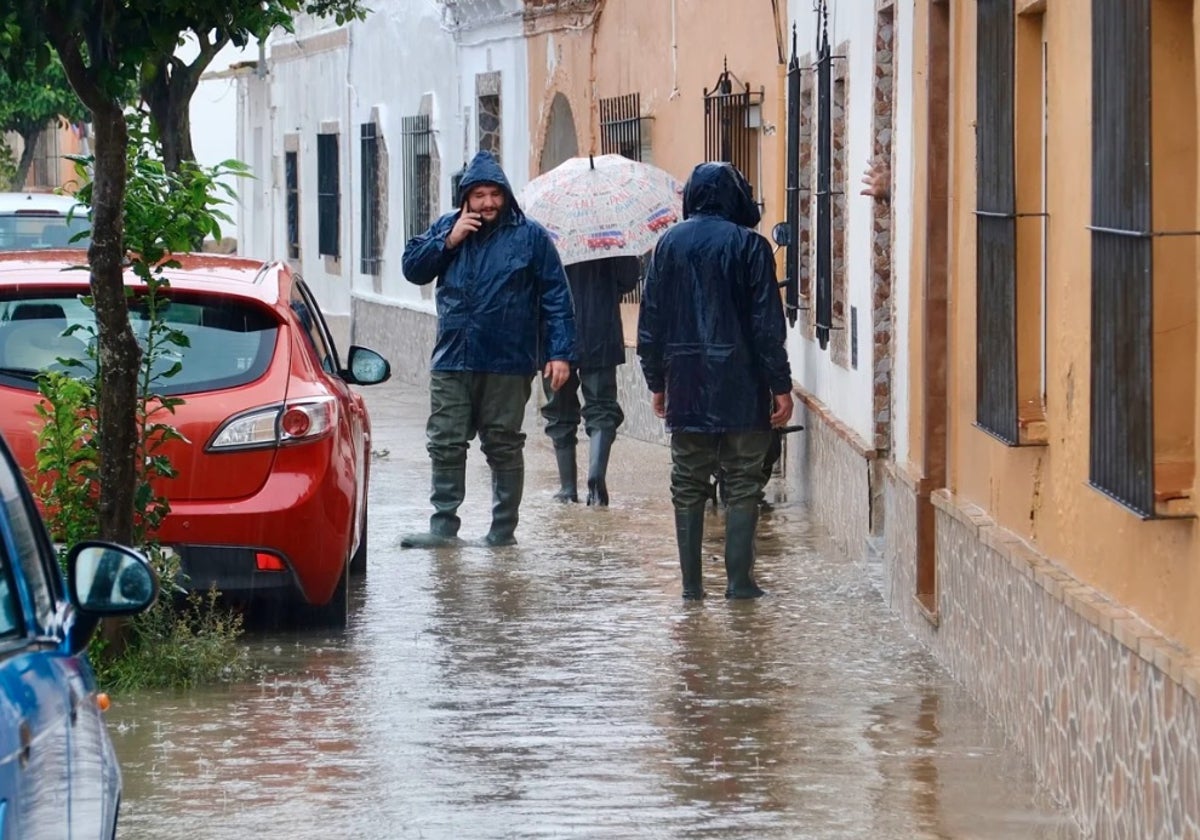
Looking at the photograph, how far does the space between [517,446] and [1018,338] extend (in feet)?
16.4

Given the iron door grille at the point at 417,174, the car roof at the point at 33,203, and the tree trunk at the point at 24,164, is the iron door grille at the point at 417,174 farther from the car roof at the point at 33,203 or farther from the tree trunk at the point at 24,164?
the car roof at the point at 33,203

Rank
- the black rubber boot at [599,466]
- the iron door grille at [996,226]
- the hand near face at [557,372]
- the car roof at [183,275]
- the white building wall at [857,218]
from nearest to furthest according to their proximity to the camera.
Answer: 1. the iron door grille at [996,226]
2. the car roof at [183,275]
3. the white building wall at [857,218]
4. the hand near face at [557,372]
5. the black rubber boot at [599,466]

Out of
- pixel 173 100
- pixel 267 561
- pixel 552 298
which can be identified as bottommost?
pixel 267 561

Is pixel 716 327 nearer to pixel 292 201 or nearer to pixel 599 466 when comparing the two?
pixel 599 466

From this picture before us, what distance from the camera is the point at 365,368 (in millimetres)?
10508

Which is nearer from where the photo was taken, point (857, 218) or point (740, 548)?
point (740, 548)

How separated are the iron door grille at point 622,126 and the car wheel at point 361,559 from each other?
7.81 m

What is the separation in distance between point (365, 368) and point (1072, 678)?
4.60 meters

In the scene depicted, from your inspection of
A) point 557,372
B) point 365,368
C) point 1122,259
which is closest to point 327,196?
point 557,372

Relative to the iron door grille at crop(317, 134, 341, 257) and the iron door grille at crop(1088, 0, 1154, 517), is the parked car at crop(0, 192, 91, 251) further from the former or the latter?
the iron door grille at crop(317, 134, 341, 257)

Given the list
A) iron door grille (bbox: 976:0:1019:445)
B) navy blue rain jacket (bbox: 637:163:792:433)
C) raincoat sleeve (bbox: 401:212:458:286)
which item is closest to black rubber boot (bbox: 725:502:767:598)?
navy blue rain jacket (bbox: 637:163:792:433)

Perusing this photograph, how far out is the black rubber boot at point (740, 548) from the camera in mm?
10523

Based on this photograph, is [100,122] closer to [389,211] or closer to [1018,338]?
[1018,338]

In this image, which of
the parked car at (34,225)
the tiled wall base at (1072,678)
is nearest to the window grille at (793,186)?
the parked car at (34,225)
